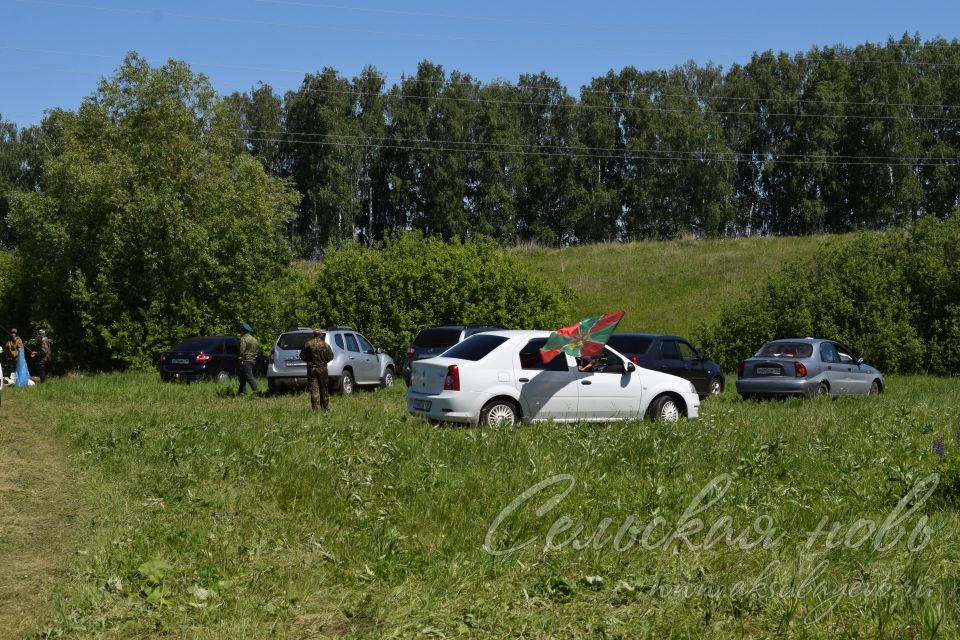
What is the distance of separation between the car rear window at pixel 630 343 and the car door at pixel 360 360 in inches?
264

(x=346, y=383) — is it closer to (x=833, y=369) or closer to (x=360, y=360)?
(x=360, y=360)

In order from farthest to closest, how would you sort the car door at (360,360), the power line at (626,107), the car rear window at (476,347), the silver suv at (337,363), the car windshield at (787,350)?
the power line at (626,107) → the car door at (360,360) → the silver suv at (337,363) → the car windshield at (787,350) → the car rear window at (476,347)

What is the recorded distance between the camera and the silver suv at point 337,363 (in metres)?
23.4

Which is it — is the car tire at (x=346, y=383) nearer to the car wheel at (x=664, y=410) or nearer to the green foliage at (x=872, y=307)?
the car wheel at (x=664, y=410)

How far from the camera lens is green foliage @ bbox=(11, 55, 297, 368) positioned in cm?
3709

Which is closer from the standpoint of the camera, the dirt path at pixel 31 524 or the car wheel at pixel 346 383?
the dirt path at pixel 31 524

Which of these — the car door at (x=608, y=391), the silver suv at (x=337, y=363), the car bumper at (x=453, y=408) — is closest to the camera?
the car bumper at (x=453, y=408)

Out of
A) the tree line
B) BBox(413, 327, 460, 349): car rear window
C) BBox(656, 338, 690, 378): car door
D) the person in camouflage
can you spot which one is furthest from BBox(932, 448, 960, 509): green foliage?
the tree line

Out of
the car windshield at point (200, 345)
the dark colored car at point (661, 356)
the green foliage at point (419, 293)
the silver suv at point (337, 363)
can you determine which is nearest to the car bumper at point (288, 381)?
the silver suv at point (337, 363)

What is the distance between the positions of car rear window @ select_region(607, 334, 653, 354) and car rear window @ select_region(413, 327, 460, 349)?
13.0 feet

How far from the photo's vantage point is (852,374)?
22.7 meters

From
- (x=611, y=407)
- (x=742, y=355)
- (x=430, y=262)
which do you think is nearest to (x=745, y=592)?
(x=611, y=407)

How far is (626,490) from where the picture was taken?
30.6ft

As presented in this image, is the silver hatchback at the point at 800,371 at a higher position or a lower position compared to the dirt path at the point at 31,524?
higher
